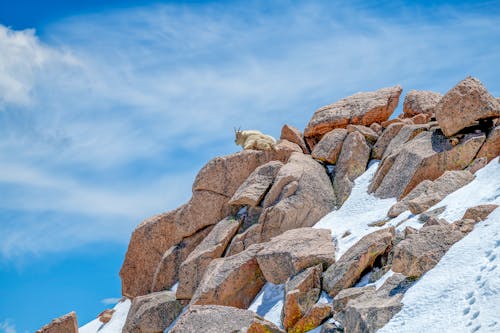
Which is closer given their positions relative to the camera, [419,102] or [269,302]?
[269,302]

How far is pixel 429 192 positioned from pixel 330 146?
10.3 m

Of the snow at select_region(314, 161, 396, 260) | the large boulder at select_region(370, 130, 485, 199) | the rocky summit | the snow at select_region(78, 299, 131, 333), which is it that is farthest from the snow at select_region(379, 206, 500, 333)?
the snow at select_region(78, 299, 131, 333)

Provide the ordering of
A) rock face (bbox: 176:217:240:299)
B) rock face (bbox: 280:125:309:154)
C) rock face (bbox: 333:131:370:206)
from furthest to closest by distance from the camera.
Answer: rock face (bbox: 280:125:309:154) < rock face (bbox: 333:131:370:206) < rock face (bbox: 176:217:240:299)

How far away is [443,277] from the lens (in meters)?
16.2

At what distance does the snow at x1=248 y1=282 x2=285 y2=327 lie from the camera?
22.5 metres

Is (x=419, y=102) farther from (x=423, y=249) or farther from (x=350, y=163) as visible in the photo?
(x=423, y=249)

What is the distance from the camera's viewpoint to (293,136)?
3581 centimetres

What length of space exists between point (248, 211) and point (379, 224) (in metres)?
8.34

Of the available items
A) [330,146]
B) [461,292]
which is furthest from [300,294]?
[330,146]

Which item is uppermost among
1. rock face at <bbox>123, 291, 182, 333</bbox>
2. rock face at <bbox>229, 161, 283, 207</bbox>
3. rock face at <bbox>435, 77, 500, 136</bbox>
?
rock face at <bbox>229, 161, 283, 207</bbox>

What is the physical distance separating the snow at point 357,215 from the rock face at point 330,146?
225cm

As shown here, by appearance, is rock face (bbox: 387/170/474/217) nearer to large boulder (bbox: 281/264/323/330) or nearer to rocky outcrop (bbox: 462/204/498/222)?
rocky outcrop (bbox: 462/204/498/222)

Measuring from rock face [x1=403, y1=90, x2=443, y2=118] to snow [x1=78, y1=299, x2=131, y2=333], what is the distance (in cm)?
1895

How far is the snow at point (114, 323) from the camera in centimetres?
3158
